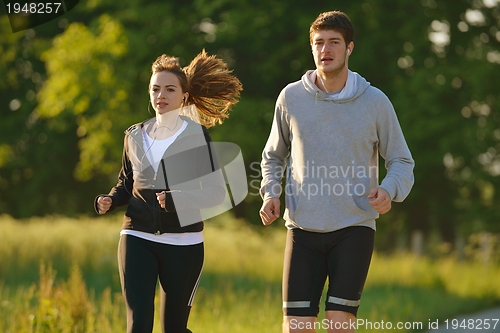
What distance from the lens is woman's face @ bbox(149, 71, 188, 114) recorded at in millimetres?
5328

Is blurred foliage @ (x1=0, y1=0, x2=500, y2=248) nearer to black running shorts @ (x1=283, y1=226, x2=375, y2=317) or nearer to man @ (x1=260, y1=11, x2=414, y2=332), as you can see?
man @ (x1=260, y1=11, x2=414, y2=332)

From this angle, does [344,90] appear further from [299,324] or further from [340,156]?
[299,324]

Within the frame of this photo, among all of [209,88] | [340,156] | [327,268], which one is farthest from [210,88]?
[327,268]

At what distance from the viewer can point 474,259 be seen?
65.5 ft

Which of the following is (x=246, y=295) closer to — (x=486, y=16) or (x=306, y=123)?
(x=306, y=123)

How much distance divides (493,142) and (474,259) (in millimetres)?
3495

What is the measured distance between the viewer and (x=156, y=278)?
5.12 m

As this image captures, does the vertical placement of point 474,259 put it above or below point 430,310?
below

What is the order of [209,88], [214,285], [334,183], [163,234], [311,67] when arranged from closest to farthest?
[334,183] < [163,234] < [209,88] < [214,285] < [311,67]

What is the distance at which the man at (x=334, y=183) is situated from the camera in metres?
4.77

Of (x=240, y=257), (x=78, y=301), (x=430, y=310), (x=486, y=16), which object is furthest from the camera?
(x=486, y=16)

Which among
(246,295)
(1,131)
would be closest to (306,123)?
(246,295)

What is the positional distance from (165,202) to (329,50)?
132cm

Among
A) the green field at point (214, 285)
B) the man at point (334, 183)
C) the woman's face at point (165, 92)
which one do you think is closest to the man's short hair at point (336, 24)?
the man at point (334, 183)
